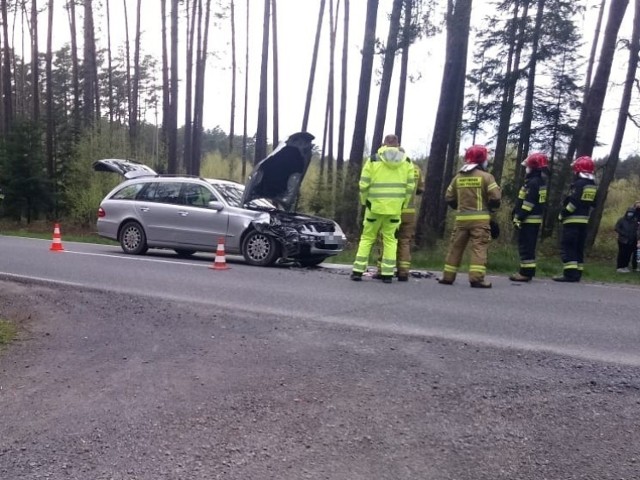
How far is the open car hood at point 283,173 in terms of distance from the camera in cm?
1229

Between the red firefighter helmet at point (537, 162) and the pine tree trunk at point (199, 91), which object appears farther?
the pine tree trunk at point (199, 91)

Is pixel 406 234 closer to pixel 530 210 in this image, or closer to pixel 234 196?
pixel 530 210

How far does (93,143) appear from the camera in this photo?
2875 centimetres

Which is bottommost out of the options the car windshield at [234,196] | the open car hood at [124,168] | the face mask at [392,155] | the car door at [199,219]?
the car door at [199,219]

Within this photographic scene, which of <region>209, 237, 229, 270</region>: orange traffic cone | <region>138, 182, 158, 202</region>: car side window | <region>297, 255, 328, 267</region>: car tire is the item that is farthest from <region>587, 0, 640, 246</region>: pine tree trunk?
<region>138, 182, 158, 202</region>: car side window

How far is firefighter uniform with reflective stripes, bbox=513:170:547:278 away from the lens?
10.2 m

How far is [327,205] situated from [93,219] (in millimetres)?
11326

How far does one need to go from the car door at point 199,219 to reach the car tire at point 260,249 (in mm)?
577

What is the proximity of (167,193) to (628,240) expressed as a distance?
964 centimetres

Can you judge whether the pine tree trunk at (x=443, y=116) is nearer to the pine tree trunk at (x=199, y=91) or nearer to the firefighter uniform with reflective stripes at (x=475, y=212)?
the firefighter uniform with reflective stripes at (x=475, y=212)

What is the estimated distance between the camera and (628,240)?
13398mm

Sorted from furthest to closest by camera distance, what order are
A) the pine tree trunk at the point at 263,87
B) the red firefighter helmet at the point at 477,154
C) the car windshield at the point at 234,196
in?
the pine tree trunk at the point at 263,87 → the car windshield at the point at 234,196 → the red firefighter helmet at the point at 477,154

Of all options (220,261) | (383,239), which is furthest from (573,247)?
(220,261)

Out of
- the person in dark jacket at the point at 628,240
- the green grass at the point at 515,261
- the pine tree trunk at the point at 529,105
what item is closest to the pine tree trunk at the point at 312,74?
the pine tree trunk at the point at 529,105
